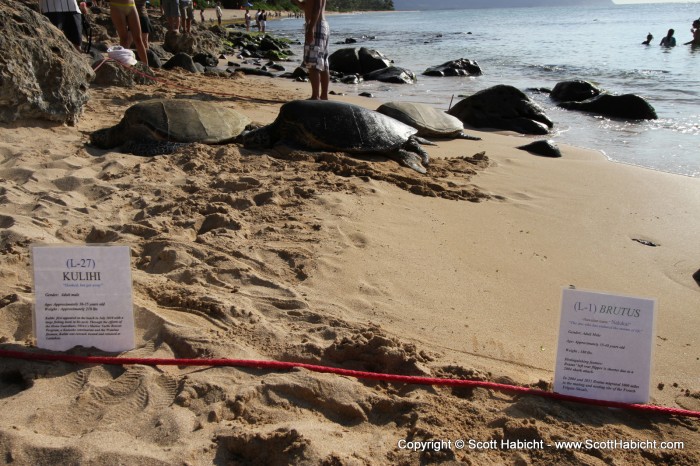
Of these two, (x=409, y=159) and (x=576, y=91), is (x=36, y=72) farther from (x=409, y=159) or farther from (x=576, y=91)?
(x=576, y=91)

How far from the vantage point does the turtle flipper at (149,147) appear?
445cm

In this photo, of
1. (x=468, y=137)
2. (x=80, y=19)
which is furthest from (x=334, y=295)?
(x=80, y=19)

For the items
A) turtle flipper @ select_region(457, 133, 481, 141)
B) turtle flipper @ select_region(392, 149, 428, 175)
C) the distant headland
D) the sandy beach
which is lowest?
the sandy beach

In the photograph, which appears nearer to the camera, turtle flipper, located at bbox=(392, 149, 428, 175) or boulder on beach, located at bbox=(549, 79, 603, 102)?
turtle flipper, located at bbox=(392, 149, 428, 175)

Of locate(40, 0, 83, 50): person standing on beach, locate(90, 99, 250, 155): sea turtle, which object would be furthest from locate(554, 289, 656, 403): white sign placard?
locate(40, 0, 83, 50): person standing on beach

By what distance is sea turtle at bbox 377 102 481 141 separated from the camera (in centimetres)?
616

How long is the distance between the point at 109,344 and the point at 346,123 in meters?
3.28

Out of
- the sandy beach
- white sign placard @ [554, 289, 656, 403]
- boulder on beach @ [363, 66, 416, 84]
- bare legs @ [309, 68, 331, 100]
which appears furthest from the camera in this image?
boulder on beach @ [363, 66, 416, 84]

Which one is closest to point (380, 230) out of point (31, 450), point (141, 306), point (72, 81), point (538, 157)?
point (141, 306)

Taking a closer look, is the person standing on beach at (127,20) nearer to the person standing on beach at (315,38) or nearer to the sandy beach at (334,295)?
the person standing on beach at (315,38)

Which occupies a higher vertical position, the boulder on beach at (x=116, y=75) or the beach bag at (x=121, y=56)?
the beach bag at (x=121, y=56)

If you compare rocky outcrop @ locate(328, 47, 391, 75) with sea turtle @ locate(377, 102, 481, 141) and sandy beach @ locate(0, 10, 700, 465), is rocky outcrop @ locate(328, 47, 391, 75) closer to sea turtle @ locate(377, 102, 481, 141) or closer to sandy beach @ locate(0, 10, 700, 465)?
sea turtle @ locate(377, 102, 481, 141)

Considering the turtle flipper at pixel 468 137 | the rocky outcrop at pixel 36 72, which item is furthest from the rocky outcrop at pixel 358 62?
the rocky outcrop at pixel 36 72

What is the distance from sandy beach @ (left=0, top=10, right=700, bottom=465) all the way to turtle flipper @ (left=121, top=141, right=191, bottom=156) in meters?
0.16
